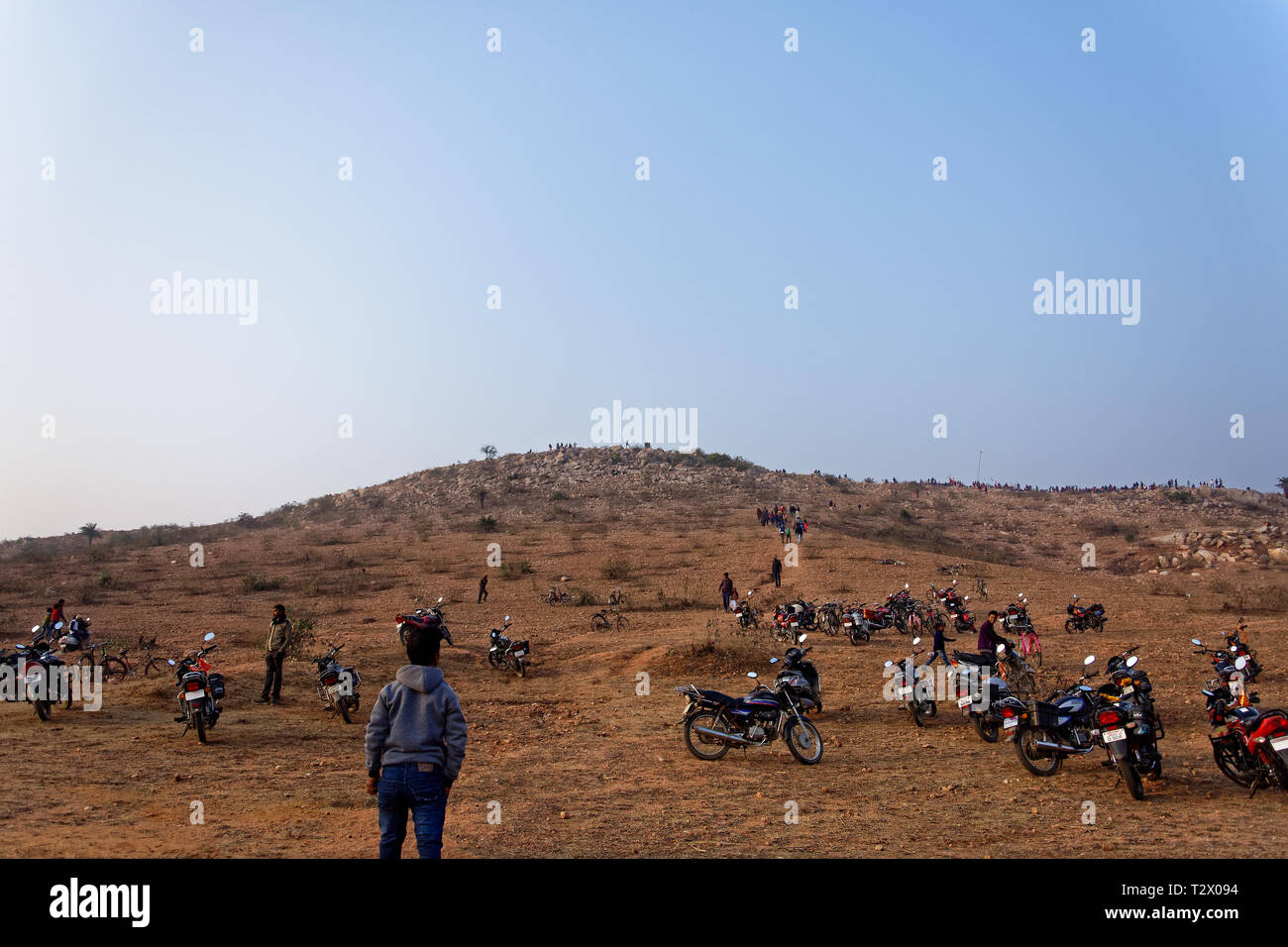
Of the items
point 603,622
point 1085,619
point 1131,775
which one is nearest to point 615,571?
point 603,622

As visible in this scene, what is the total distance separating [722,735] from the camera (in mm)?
10352

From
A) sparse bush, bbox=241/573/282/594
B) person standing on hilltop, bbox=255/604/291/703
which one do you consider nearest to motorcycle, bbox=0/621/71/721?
person standing on hilltop, bbox=255/604/291/703

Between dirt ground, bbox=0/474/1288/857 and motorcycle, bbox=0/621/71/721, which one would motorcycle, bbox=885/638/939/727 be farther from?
motorcycle, bbox=0/621/71/721

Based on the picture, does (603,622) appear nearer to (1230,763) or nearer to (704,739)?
(704,739)

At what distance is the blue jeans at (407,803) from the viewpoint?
4.83m

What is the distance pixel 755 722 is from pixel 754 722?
0.04 feet

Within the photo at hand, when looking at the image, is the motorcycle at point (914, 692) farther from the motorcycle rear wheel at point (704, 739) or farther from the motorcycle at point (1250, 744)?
the motorcycle at point (1250, 744)

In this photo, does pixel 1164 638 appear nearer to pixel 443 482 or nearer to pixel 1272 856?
pixel 1272 856

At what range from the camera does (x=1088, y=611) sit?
21.0 meters

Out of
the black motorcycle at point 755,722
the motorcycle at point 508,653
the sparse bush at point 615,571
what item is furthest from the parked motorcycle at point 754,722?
the sparse bush at point 615,571
